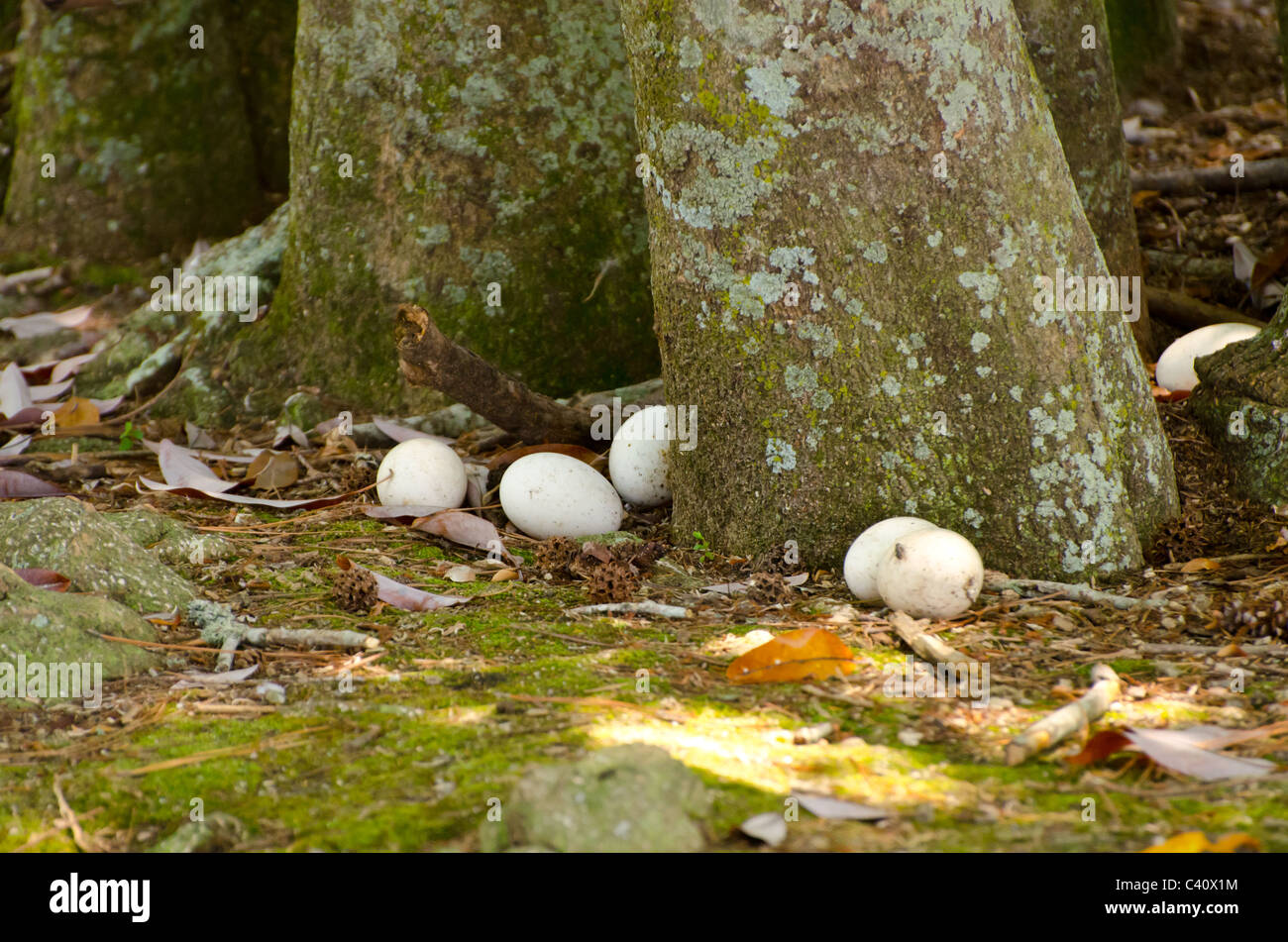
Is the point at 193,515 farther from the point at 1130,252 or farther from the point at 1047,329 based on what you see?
the point at 1130,252

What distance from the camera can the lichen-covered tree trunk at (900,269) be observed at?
130 inches

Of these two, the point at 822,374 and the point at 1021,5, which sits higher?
the point at 1021,5

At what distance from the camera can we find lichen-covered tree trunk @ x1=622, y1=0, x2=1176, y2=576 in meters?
3.31

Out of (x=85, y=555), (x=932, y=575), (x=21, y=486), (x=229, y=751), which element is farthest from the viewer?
(x=21, y=486)

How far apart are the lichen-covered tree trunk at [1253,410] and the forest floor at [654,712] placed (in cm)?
8

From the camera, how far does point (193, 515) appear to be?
165 inches

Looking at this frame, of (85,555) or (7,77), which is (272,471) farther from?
(7,77)

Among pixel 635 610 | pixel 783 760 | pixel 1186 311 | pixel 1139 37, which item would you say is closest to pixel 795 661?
pixel 783 760

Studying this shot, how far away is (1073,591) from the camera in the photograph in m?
3.25

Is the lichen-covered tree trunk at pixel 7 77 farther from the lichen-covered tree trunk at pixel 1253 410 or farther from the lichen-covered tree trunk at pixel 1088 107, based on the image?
the lichen-covered tree trunk at pixel 1253 410

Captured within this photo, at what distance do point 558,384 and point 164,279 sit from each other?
2.52 metres

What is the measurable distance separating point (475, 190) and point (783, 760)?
3393mm

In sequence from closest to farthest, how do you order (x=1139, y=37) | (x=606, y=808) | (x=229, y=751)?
→ (x=606, y=808) < (x=229, y=751) < (x=1139, y=37)

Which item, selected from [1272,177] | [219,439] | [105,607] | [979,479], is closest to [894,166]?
[979,479]
